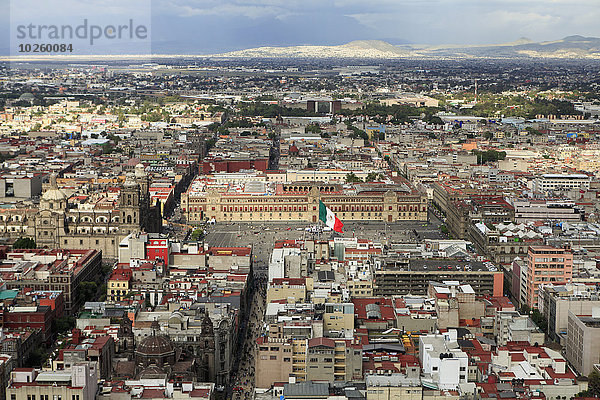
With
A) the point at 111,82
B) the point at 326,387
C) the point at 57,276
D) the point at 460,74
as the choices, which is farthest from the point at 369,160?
the point at 460,74

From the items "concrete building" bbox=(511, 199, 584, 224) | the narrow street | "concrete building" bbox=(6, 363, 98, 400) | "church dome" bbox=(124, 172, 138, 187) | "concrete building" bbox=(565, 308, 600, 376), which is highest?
"church dome" bbox=(124, 172, 138, 187)

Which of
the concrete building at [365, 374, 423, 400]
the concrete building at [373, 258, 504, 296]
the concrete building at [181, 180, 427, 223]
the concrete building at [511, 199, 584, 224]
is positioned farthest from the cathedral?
the concrete building at [365, 374, 423, 400]

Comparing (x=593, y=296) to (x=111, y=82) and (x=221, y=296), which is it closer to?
(x=221, y=296)

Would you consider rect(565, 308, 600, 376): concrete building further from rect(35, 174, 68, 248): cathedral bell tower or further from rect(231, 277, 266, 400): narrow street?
rect(35, 174, 68, 248): cathedral bell tower

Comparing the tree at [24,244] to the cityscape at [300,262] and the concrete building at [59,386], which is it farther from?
the concrete building at [59,386]

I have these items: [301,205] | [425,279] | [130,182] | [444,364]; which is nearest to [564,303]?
[425,279]

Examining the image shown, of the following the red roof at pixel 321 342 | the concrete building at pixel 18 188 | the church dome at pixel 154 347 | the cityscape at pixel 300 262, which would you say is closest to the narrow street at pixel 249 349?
the cityscape at pixel 300 262

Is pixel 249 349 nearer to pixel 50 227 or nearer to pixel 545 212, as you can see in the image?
pixel 50 227
